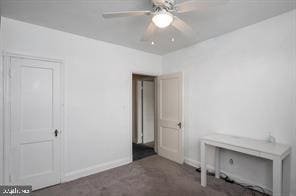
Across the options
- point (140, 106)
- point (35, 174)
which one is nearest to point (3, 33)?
point (35, 174)

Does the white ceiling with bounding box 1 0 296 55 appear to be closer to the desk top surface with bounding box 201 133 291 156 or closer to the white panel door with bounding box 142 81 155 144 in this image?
the desk top surface with bounding box 201 133 291 156

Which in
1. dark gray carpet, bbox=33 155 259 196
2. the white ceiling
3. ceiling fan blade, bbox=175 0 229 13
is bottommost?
dark gray carpet, bbox=33 155 259 196

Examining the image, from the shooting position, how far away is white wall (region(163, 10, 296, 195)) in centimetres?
221

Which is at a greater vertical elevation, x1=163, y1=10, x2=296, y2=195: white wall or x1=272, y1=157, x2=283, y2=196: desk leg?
x1=163, y1=10, x2=296, y2=195: white wall

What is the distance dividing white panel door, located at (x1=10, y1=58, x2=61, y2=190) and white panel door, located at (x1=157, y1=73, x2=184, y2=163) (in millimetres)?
2254

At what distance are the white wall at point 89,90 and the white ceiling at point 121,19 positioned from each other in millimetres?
219

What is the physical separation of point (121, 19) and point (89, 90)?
143 centimetres

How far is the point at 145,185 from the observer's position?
8.67 ft

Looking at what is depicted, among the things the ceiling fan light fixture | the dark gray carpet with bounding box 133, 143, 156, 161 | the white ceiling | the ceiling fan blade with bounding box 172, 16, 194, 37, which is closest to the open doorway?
the dark gray carpet with bounding box 133, 143, 156, 161

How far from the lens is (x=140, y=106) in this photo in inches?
206

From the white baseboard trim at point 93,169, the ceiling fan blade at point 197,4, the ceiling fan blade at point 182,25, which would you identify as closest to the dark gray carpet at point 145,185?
the white baseboard trim at point 93,169

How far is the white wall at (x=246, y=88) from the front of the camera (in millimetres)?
2209

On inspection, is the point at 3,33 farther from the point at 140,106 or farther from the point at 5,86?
the point at 140,106

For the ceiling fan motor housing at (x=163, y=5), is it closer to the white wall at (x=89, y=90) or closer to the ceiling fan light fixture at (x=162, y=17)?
the ceiling fan light fixture at (x=162, y=17)
